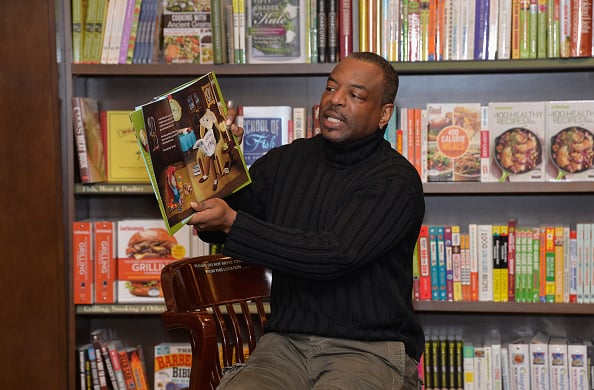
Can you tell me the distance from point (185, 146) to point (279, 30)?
1.19 m

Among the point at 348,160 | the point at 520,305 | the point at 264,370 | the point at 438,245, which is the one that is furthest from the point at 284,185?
the point at 520,305

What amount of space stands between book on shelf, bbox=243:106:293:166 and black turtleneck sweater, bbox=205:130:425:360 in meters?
0.80

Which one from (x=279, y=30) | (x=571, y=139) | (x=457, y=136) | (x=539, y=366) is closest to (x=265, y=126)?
(x=279, y=30)

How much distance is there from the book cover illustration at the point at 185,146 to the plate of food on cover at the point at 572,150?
1.39 m

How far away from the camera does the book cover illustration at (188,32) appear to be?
2885 mm

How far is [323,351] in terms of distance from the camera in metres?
1.84

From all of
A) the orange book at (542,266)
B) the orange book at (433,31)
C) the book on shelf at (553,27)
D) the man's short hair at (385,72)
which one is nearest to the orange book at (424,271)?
the orange book at (542,266)

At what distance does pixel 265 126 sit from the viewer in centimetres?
290

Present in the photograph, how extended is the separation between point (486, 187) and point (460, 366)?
62cm

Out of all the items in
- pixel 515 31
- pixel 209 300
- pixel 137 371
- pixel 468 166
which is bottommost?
pixel 137 371

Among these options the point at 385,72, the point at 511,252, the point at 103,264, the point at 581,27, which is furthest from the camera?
the point at 103,264

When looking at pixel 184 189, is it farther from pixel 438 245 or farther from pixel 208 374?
pixel 438 245

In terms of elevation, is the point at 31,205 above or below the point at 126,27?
below

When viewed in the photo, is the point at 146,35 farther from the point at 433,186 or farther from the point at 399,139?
the point at 433,186
